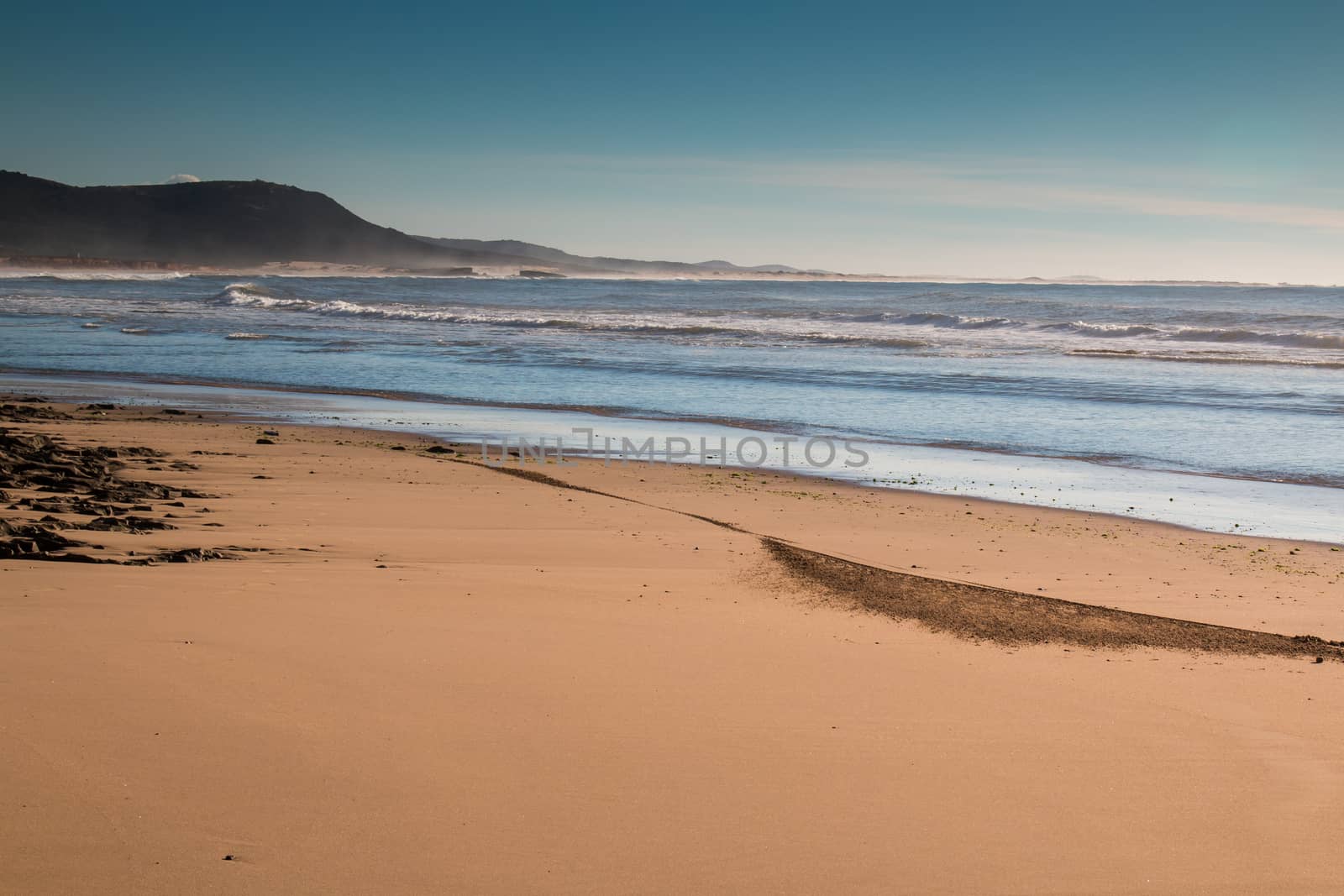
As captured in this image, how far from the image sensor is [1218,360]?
2447cm

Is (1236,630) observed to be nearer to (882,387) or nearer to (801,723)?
(801,723)

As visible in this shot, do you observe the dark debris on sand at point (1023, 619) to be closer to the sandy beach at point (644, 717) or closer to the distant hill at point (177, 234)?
the sandy beach at point (644, 717)

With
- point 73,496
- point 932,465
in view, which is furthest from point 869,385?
point 73,496

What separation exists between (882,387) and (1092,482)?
8.40 m

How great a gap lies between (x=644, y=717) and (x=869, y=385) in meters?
15.6

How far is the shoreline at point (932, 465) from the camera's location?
333 inches

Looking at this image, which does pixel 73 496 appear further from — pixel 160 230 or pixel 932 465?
pixel 160 230

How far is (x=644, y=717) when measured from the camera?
344 centimetres

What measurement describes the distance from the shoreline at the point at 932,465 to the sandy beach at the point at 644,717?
2.14 metres

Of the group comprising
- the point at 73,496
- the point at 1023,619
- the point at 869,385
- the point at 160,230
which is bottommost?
the point at 1023,619

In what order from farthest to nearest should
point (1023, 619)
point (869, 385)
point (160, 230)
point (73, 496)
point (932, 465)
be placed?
1. point (160, 230)
2. point (869, 385)
3. point (932, 465)
4. point (73, 496)
5. point (1023, 619)

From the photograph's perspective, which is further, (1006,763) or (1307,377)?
(1307,377)

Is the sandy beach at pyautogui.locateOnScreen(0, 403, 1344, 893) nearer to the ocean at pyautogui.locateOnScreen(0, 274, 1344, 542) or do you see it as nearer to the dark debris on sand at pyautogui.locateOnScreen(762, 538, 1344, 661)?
the dark debris on sand at pyautogui.locateOnScreen(762, 538, 1344, 661)

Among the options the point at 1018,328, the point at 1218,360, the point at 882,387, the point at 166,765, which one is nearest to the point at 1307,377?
the point at 1218,360
